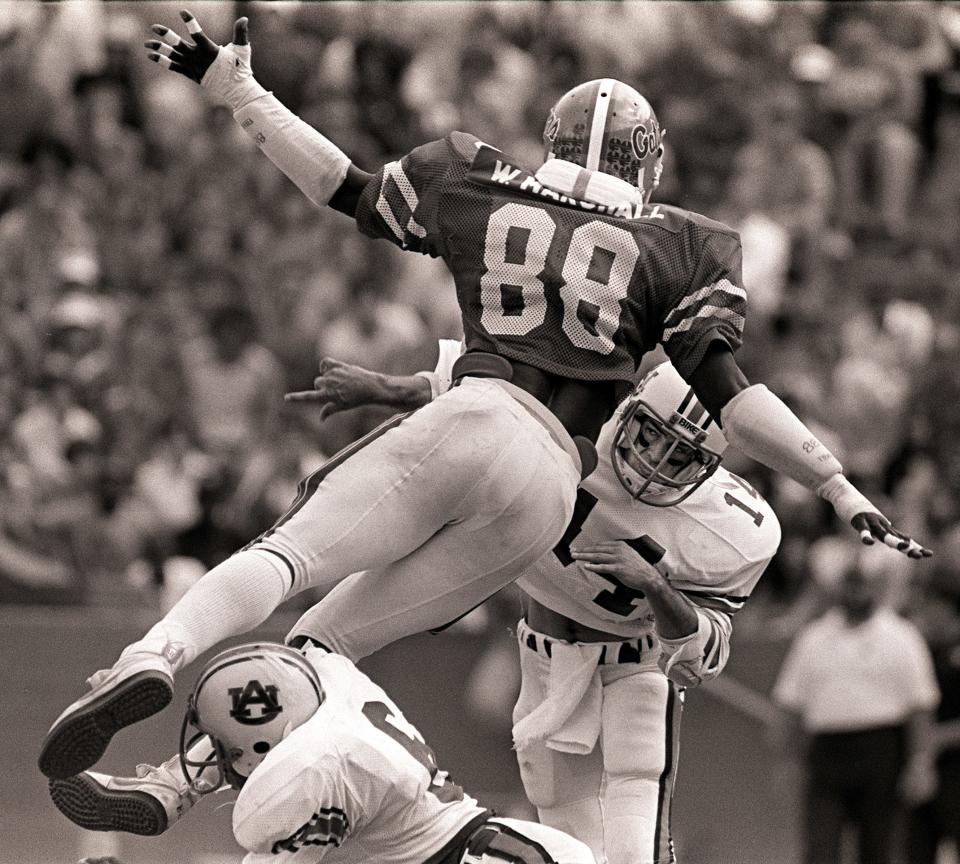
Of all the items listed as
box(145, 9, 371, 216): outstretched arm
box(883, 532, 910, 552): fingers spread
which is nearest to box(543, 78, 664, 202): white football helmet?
box(145, 9, 371, 216): outstretched arm

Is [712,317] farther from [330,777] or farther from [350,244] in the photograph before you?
[350,244]

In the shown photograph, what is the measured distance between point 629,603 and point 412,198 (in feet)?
4.44

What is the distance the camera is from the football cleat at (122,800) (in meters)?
4.84

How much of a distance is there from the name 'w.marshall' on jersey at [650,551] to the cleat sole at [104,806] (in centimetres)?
137

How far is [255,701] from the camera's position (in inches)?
178

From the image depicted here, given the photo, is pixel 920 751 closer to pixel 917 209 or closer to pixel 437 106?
pixel 917 209

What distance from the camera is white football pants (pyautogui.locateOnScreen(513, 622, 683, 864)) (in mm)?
5684

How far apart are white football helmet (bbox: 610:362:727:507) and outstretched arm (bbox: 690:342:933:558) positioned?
429mm

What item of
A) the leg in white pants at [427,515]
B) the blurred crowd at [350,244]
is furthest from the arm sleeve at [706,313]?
the blurred crowd at [350,244]

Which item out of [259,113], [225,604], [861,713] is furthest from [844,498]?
[861,713]

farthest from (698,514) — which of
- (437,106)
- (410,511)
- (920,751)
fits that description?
(437,106)

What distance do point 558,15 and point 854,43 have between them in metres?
1.66

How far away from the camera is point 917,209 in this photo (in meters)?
11.4

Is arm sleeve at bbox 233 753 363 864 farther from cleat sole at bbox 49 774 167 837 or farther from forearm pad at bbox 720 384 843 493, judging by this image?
forearm pad at bbox 720 384 843 493
